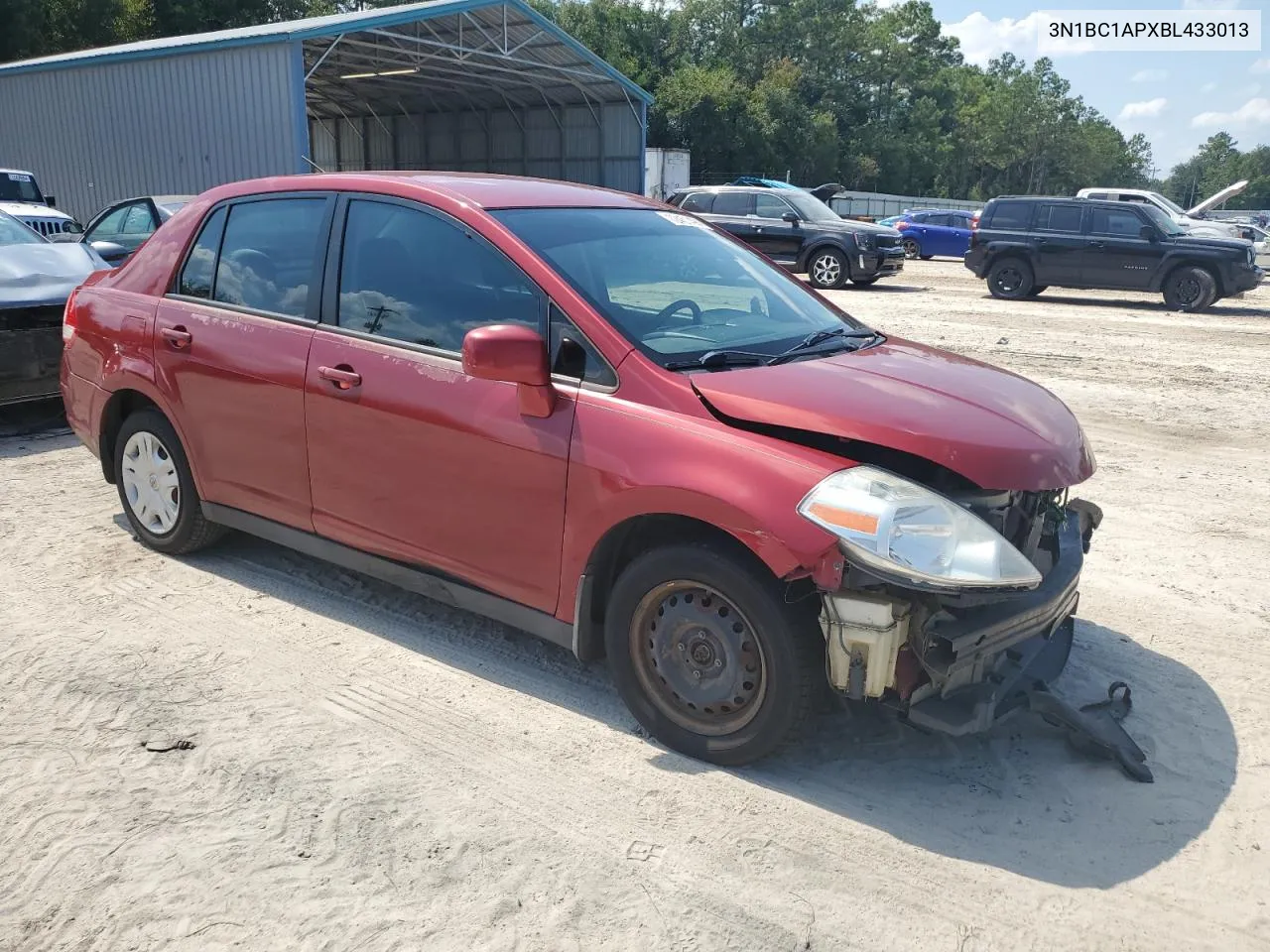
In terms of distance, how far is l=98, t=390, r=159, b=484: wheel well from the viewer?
494cm

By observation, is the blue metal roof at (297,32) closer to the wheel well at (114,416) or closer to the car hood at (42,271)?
the car hood at (42,271)

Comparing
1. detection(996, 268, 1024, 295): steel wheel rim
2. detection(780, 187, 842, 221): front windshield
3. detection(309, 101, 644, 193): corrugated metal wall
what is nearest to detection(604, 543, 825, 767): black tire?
detection(996, 268, 1024, 295): steel wheel rim

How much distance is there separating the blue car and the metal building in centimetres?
793

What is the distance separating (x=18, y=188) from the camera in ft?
56.8

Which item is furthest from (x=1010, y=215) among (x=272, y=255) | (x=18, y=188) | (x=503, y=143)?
(x=503, y=143)

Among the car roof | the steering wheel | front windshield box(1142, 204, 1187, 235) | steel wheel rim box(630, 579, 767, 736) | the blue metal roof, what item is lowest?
steel wheel rim box(630, 579, 767, 736)

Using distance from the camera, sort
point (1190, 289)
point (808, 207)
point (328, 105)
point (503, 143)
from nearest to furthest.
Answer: point (1190, 289) < point (808, 207) < point (503, 143) < point (328, 105)

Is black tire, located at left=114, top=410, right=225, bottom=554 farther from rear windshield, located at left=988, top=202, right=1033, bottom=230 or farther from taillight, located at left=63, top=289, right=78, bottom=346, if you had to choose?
rear windshield, located at left=988, top=202, right=1033, bottom=230

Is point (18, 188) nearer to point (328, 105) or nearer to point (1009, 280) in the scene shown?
point (1009, 280)

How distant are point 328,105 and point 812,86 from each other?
43.8m

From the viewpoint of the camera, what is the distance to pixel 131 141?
22.9m

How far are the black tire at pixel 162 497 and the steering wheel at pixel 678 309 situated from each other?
244cm

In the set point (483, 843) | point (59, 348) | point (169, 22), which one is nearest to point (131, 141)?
point (59, 348)

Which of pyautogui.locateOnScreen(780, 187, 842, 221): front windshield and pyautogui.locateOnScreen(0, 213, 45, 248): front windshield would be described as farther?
pyautogui.locateOnScreen(780, 187, 842, 221): front windshield
